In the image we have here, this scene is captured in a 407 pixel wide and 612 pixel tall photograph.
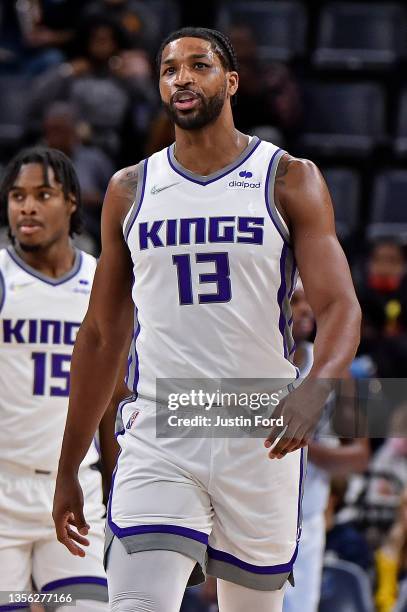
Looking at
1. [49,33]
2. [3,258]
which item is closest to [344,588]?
[3,258]

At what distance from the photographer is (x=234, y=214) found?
12.2 ft

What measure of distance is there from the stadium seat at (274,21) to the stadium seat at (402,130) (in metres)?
1.11

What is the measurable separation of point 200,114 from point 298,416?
1002 millimetres

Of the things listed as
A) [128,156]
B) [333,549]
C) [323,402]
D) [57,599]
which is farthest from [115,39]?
[323,402]

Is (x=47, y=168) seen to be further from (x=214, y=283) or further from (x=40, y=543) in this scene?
(x=214, y=283)

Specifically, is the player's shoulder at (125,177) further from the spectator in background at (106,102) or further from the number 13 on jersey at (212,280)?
the spectator in background at (106,102)

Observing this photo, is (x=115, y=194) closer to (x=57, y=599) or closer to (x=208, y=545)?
(x=208, y=545)

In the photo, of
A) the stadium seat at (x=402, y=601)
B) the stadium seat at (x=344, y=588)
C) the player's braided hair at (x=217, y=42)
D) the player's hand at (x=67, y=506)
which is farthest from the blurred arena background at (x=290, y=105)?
the player's braided hair at (x=217, y=42)

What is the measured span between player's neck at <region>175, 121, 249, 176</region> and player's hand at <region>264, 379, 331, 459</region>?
0.83 metres

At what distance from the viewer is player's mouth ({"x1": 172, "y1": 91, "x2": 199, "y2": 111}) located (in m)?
3.75

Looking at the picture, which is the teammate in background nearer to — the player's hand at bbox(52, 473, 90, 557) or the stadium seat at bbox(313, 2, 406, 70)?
the player's hand at bbox(52, 473, 90, 557)

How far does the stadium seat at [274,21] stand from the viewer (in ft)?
37.0

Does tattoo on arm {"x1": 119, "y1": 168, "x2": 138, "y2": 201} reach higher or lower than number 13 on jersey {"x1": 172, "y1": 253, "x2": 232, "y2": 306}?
higher

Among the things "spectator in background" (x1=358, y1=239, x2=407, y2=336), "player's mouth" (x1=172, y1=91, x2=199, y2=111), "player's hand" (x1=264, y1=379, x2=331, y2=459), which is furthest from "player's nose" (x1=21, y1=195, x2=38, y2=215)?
"spectator in background" (x1=358, y1=239, x2=407, y2=336)
